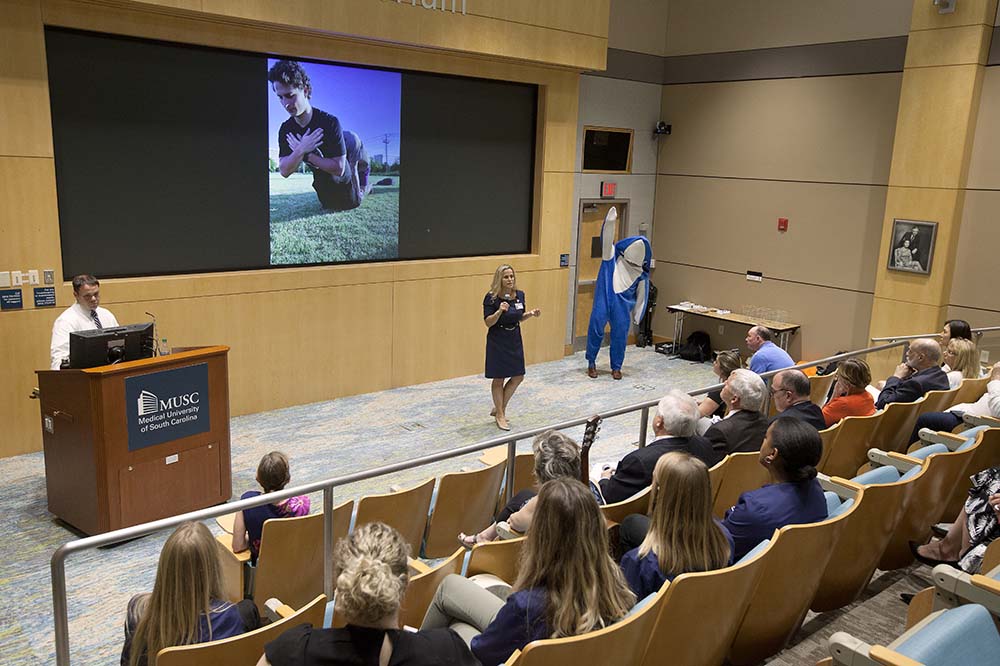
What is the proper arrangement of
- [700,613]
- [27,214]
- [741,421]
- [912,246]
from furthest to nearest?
1. [912,246]
2. [27,214]
3. [741,421]
4. [700,613]

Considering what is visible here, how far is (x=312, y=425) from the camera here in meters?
7.04

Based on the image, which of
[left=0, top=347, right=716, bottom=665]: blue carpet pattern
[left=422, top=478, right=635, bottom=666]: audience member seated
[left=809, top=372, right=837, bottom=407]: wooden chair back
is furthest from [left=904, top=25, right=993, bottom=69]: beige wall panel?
[left=422, top=478, right=635, bottom=666]: audience member seated

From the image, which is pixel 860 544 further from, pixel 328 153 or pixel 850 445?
pixel 328 153

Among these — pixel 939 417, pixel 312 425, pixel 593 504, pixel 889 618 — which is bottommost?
pixel 312 425

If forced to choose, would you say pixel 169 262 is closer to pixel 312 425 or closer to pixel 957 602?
pixel 312 425

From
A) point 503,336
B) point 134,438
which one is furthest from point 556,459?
point 503,336

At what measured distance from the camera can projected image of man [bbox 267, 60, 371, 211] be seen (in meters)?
7.16

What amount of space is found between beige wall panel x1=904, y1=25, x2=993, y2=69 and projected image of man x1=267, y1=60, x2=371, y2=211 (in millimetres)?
5697

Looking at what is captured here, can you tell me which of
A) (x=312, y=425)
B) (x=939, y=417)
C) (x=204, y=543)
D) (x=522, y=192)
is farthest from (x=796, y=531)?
(x=522, y=192)

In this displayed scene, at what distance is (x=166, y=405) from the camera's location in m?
4.80

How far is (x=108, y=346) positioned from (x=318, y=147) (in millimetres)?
3391

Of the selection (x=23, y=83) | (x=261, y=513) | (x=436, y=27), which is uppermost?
(x=436, y=27)

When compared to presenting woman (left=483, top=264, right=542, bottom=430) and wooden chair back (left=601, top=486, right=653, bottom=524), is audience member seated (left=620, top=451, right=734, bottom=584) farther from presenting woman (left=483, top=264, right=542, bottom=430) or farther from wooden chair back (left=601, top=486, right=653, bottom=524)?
presenting woman (left=483, top=264, right=542, bottom=430)

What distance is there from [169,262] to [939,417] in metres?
5.90
